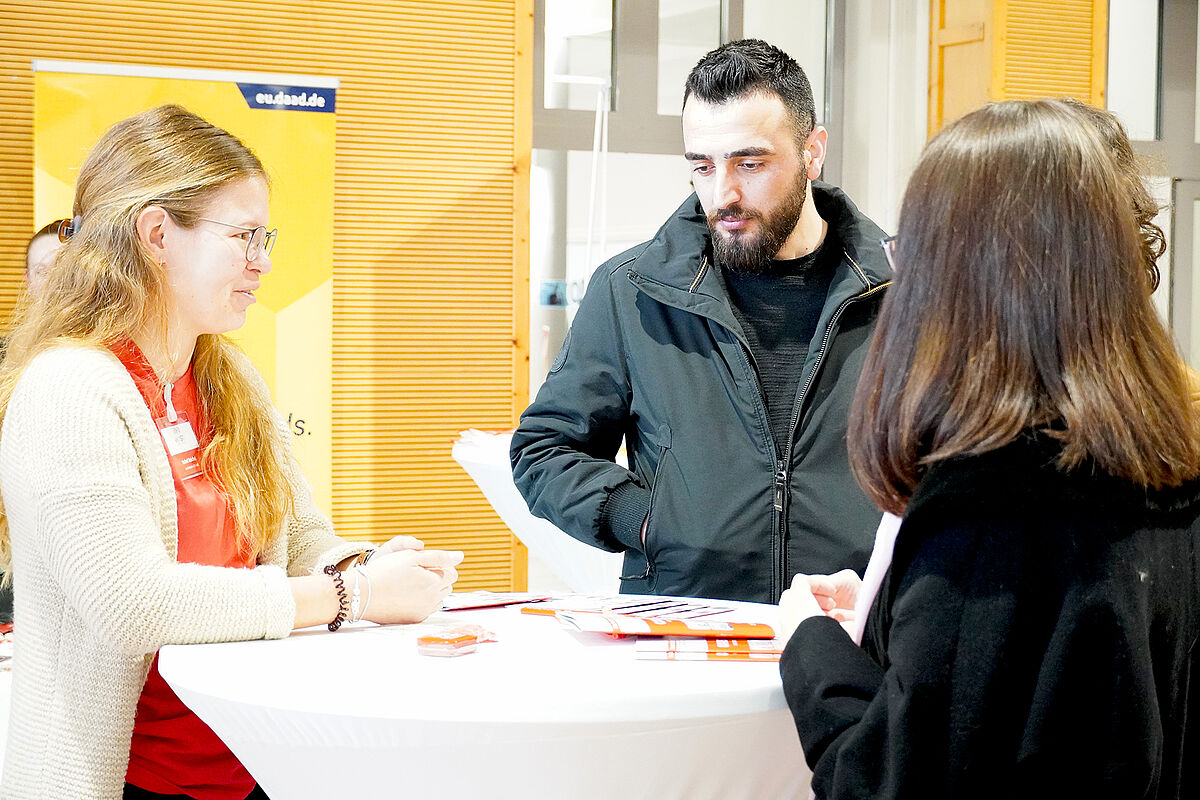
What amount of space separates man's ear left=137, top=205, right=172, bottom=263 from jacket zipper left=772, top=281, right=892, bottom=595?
106 centimetres

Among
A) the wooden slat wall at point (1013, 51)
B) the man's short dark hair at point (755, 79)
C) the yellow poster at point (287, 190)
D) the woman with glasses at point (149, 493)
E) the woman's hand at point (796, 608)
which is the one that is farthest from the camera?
the wooden slat wall at point (1013, 51)

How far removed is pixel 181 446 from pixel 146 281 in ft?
0.78

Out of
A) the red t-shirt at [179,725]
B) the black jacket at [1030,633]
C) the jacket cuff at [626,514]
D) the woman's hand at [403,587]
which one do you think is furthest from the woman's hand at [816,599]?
the red t-shirt at [179,725]

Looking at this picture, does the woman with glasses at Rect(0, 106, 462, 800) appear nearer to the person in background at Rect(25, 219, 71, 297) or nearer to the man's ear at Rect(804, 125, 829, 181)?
the man's ear at Rect(804, 125, 829, 181)

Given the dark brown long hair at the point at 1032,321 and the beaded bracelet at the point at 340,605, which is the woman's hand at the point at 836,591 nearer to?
the dark brown long hair at the point at 1032,321

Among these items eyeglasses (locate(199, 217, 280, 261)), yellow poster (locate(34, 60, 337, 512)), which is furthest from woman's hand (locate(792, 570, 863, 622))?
yellow poster (locate(34, 60, 337, 512))

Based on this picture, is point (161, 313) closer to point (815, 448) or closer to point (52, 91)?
point (815, 448)

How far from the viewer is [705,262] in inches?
87.6

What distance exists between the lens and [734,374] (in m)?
2.11

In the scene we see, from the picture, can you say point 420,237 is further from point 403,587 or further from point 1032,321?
point 1032,321

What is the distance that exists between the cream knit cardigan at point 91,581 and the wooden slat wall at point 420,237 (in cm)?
358

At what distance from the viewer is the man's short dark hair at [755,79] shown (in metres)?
2.34

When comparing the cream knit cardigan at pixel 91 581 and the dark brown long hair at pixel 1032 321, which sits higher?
the dark brown long hair at pixel 1032 321

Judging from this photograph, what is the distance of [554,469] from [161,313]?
0.84 meters
